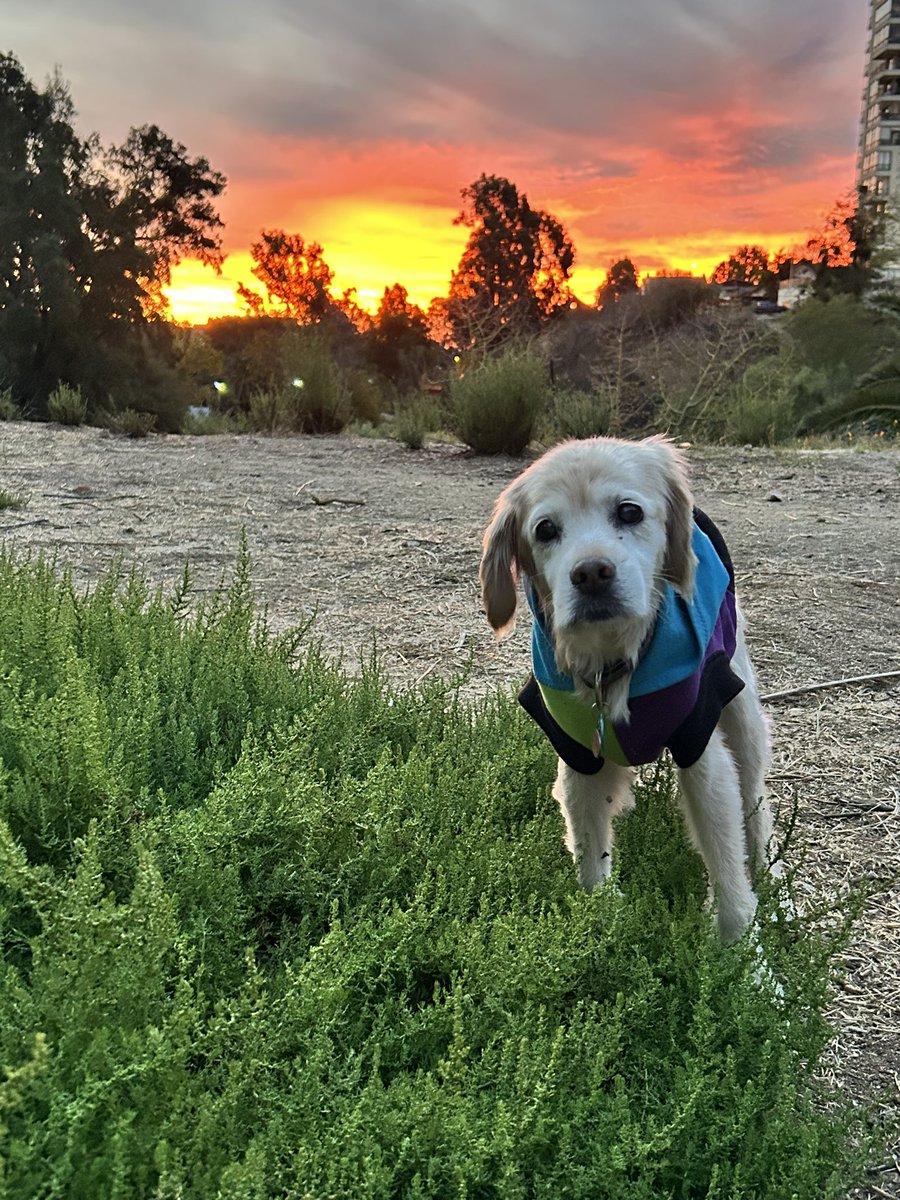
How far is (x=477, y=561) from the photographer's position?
600 centimetres

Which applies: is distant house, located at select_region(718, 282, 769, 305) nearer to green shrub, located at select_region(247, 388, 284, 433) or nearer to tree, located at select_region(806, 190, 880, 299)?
tree, located at select_region(806, 190, 880, 299)

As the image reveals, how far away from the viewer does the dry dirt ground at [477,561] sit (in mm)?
2822

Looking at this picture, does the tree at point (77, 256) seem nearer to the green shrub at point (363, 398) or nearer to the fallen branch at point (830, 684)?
the green shrub at point (363, 398)

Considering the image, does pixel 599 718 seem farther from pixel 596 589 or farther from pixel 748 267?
pixel 748 267

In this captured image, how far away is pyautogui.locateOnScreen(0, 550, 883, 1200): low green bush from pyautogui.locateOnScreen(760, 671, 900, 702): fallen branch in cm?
129

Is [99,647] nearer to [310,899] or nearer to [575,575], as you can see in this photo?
[310,899]

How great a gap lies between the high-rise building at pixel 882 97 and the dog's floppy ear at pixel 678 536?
6514 centimetres

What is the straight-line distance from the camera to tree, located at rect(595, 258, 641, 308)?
29.6 metres

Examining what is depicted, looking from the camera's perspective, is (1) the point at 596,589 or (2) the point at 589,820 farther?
(2) the point at 589,820

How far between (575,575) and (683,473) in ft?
1.69

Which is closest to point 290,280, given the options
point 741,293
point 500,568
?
point 741,293

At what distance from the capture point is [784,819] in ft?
9.69

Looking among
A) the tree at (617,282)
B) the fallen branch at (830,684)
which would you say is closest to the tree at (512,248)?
the tree at (617,282)

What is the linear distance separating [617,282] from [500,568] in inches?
1169
